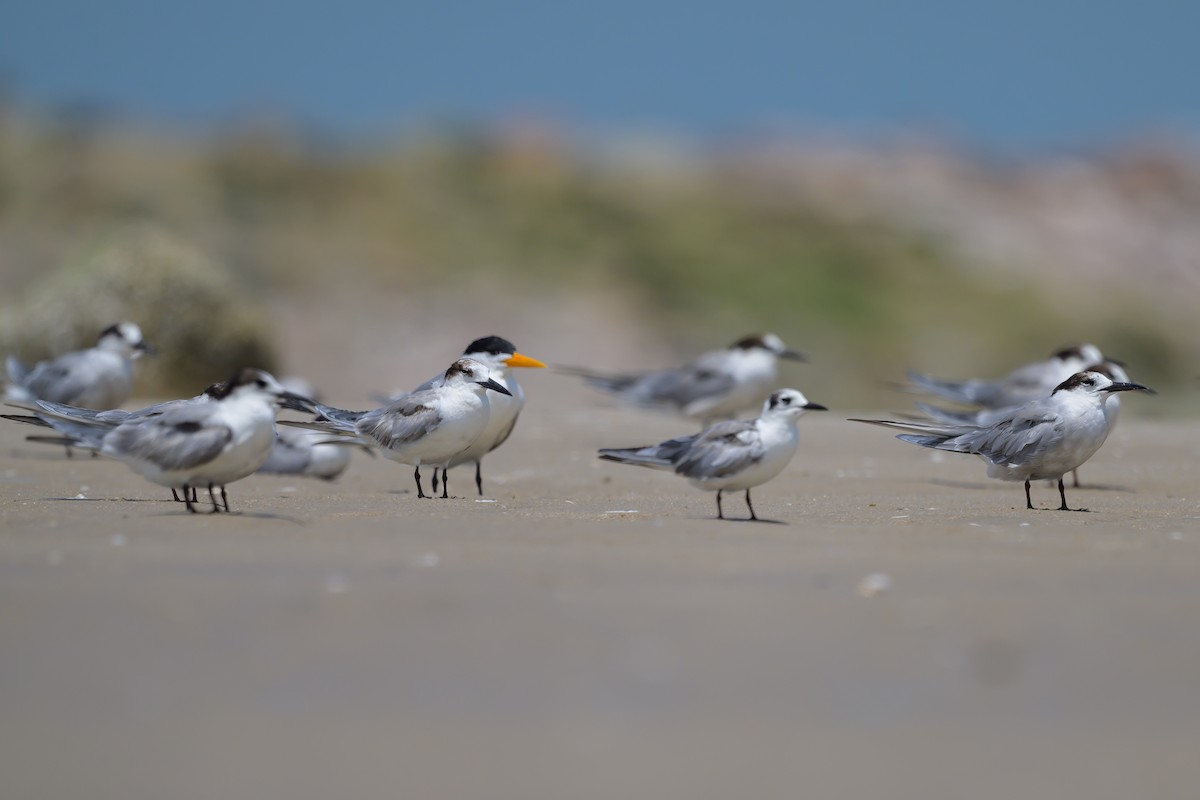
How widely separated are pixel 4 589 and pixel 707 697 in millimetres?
2335

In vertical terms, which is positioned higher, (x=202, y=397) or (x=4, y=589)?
(x=202, y=397)

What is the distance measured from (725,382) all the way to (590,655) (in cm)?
749

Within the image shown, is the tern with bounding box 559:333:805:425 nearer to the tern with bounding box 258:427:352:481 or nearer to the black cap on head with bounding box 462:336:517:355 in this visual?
the black cap on head with bounding box 462:336:517:355

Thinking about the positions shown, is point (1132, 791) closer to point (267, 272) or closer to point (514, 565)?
point (514, 565)

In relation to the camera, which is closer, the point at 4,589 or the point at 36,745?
the point at 36,745

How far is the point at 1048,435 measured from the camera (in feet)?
24.5

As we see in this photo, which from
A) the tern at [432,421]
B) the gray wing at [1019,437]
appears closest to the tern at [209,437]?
the tern at [432,421]

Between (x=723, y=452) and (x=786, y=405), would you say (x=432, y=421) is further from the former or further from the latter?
(x=786, y=405)

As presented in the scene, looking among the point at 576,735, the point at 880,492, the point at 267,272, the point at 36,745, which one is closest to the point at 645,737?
the point at 576,735

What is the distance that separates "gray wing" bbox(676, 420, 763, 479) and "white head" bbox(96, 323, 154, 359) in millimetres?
4949

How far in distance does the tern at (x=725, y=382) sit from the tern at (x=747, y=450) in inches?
177

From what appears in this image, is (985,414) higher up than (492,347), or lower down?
lower down

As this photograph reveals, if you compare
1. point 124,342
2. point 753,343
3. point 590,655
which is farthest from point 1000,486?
point 124,342

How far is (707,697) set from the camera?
3.83m
